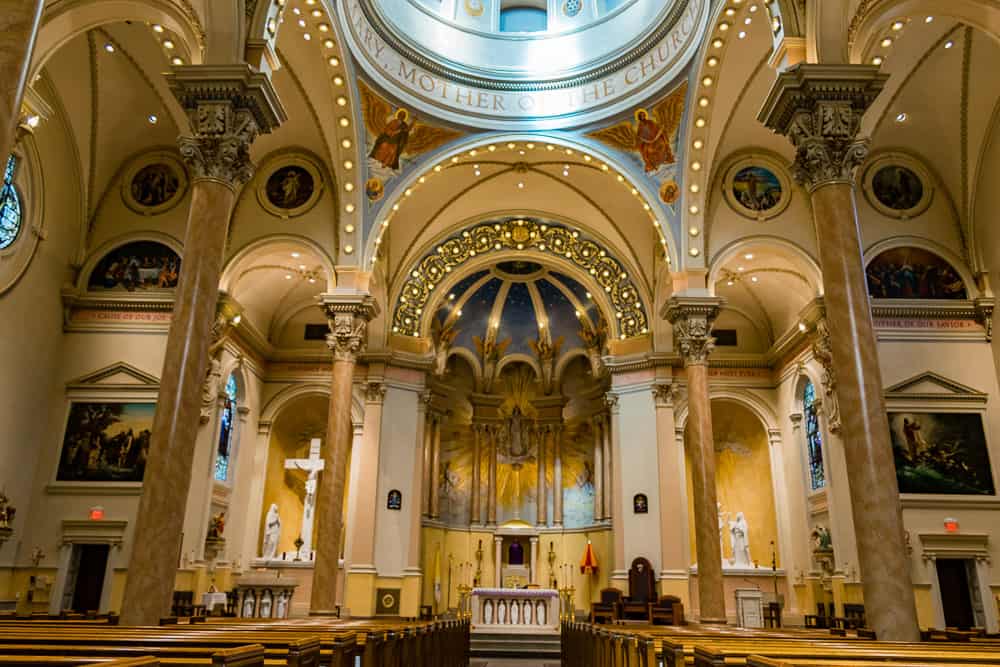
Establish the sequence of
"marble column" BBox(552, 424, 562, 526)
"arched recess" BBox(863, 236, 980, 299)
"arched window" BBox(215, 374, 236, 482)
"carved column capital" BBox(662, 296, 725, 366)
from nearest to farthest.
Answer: "arched recess" BBox(863, 236, 980, 299) < "carved column capital" BBox(662, 296, 725, 366) < "arched window" BBox(215, 374, 236, 482) < "marble column" BBox(552, 424, 562, 526)

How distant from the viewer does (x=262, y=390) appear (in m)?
20.7

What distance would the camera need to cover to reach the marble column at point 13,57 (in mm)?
4203

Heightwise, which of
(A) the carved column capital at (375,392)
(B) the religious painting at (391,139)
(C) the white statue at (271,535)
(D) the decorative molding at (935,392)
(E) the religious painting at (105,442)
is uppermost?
(B) the religious painting at (391,139)

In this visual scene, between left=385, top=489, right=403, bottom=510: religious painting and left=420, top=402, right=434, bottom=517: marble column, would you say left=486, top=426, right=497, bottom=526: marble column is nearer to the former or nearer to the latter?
left=420, top=402, right=434, bottom=517: marble column

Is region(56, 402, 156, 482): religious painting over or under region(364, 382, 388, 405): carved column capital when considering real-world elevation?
under

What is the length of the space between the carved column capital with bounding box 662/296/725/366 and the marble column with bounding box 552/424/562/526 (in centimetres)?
879

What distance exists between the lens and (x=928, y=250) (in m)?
15.5

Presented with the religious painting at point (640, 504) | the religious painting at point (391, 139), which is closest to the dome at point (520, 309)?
the religious painting at point (640, 504)

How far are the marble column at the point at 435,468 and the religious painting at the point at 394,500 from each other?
237 centimetres

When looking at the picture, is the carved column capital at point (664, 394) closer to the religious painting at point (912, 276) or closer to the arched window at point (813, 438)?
the arched window at point (813, 438)

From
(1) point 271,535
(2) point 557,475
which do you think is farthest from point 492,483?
(1) point 271,535

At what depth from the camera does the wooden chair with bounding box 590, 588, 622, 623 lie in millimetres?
16750

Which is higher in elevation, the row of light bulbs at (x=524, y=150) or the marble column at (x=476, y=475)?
the row of light bulbs at (x=524, y=150)

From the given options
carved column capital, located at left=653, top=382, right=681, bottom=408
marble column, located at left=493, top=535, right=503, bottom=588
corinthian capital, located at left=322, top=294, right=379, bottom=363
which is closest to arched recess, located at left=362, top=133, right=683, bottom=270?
corinthian capital, located at left=322, top=294, right=379, bottom=363
